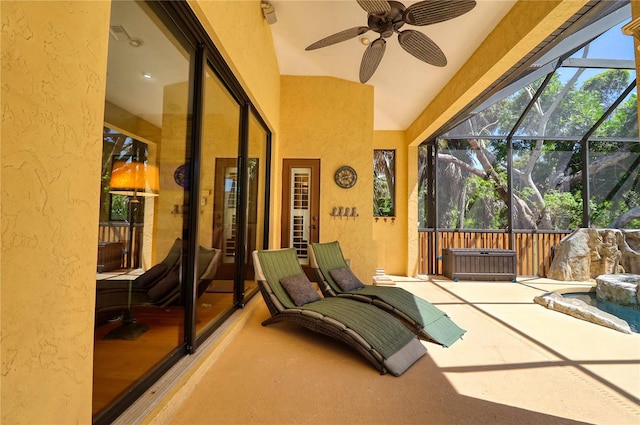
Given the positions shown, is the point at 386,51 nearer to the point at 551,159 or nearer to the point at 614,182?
the point at 551,159

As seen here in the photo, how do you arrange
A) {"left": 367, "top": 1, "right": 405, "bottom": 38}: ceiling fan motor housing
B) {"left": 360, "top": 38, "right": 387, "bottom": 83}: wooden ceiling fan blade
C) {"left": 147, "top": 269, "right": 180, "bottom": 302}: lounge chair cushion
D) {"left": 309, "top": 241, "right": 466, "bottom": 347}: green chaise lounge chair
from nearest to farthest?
{"left": 147, "top": 269, "right": 180, "bottom": 302}: lounge chair cushion → {"left": 367, "top": 1, "right": 405, "bottom": 38}: ceiling fan motor housing → {"left": 309, "top": 241, "right": 466, "bottom": 347}: green chaise lounge chair → {"left": 360, "top": 38, "right": 387, "bottom": 83}: wooden ceiling fan blade

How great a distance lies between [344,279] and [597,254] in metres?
6.53

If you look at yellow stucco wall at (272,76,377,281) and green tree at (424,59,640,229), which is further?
green tree at (424,59,640,229)

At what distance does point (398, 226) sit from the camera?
729cm

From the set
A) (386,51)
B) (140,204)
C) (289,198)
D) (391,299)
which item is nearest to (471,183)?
(386,51)

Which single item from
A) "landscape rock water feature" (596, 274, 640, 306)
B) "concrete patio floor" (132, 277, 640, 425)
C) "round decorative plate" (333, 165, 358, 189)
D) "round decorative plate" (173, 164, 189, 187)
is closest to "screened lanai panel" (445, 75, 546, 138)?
"round decorative plate" (333, 165, 358, 189)

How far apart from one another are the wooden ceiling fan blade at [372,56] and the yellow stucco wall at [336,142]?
6.00 feet

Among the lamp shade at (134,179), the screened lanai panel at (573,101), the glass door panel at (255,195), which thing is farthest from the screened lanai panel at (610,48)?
the lamp shade at (134,179)

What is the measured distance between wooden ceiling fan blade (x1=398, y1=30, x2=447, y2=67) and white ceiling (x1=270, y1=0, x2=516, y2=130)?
0.70 metres

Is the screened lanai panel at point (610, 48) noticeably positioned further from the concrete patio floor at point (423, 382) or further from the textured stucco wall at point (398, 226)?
the concrete patio floor at point (423, 382)

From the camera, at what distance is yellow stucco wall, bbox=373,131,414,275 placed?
7242 millimetres

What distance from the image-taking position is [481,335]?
10.3 feet

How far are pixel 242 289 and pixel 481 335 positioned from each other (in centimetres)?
279

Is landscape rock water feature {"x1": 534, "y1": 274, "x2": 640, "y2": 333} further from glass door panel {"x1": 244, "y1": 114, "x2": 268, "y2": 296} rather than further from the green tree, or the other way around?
glass door panel {"x1": 244, "y1": 114, "x2": 268, "y2": 296}
